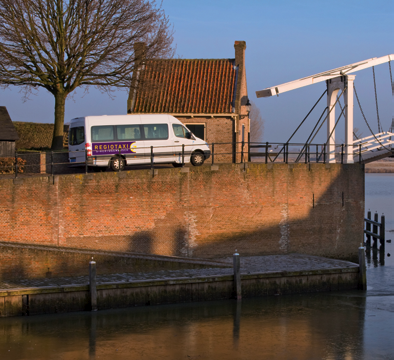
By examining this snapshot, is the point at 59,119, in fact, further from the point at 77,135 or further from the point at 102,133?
the point at 102,133

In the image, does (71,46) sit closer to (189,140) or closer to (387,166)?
(189,140)

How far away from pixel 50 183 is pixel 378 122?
14.7m

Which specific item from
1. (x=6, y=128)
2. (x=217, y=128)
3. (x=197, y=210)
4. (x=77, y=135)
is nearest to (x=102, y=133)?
(x=77, y=135)

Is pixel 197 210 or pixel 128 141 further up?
pixel 128 141

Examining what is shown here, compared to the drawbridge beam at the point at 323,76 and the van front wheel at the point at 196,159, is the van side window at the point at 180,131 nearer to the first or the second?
the van front wheel at the point at 196,159

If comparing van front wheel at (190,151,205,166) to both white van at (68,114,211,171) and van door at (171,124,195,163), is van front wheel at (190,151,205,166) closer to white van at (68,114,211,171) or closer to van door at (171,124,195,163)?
white van at (68,114,211,171)

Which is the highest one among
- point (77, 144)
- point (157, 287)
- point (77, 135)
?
point (77, 135)

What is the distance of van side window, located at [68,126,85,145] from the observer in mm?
20375

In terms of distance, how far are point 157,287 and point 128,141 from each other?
7301mm

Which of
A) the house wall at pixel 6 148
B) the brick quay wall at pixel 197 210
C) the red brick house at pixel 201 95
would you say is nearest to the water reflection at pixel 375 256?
the brick quay wall at pixel 197 210

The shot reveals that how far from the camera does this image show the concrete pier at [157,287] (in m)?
14.2

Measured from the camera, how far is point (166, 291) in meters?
15.2

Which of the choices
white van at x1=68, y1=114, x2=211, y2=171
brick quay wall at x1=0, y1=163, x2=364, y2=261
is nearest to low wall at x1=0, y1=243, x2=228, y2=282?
brick quay wall at x1=0, y1=163, x2=364, y2=261

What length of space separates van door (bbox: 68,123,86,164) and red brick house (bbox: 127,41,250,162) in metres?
6.78
